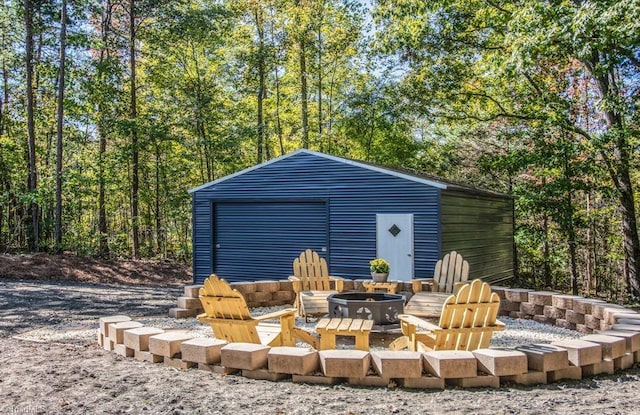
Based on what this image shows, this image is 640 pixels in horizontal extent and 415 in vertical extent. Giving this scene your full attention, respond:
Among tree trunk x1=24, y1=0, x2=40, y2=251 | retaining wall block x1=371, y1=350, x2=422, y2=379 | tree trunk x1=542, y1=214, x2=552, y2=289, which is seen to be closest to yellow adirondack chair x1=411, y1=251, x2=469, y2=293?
retaining wall block x1=371, y1=350, x2=422, y2=379

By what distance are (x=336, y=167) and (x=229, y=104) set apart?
10417mm

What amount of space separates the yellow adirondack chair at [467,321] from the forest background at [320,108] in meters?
5.78

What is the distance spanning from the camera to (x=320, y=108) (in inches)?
787

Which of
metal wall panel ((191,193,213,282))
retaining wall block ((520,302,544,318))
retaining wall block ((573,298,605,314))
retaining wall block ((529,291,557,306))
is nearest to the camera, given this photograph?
retaining wall block ((573,298,605,314))

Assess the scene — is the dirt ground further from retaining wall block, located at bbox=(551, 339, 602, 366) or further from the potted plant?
the potted plant

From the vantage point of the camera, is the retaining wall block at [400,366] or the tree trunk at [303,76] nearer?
the retaining wall block at [400,366]

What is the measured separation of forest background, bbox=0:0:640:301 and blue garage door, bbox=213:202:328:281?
4.80 metres

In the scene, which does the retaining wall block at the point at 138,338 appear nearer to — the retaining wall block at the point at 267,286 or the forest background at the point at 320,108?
the retaining wall block at the point at 267,286

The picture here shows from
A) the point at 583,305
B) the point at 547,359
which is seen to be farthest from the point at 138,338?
the point at 583,305

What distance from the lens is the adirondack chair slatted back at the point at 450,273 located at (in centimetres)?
711

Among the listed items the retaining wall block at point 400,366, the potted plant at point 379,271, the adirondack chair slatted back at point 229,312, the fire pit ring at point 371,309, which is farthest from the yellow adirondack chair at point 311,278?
Result: the retaining wall block at point 400,366

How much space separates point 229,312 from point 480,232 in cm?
Result: 855

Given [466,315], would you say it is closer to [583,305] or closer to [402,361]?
[402,361]

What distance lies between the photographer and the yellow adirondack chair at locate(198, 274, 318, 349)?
14.2 feet
